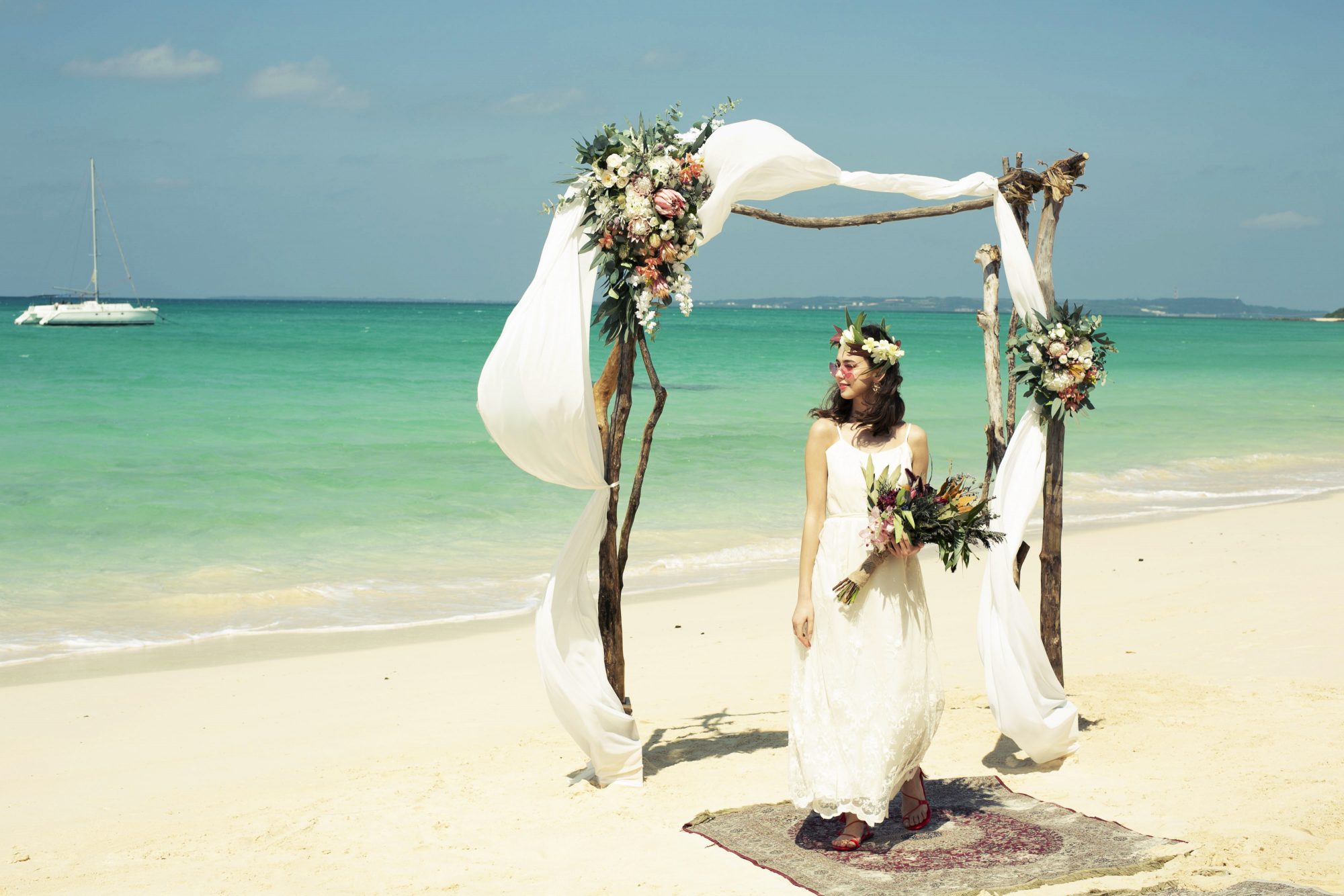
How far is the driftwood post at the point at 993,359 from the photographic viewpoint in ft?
→ 19.7

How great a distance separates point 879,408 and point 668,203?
141 centimetres

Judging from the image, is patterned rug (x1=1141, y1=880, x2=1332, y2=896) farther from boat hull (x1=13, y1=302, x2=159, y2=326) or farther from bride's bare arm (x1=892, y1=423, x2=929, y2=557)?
boat hull (x1=13, y1=302, x2=159, y2=326)

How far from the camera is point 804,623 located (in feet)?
14.1

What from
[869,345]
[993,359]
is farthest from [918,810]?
[993,359]

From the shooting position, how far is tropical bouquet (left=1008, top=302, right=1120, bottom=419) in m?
5.54

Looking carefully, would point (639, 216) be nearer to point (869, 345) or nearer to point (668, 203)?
point (668, 203)

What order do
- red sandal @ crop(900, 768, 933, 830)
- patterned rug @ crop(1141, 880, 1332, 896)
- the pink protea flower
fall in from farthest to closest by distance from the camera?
the pink protea flower, red sandal @ crop(900, 768, 933, 830), patterned rug @ crop(1141, 880, 1332, 896)

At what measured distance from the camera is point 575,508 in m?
13.4

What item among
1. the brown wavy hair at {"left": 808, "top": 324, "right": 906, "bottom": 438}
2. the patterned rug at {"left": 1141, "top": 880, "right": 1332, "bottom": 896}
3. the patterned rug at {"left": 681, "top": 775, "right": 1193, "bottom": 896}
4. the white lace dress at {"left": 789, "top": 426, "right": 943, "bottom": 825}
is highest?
the brown wavy hair at {"left": 808, "top": 324, "right": 906, "bottom": 438}

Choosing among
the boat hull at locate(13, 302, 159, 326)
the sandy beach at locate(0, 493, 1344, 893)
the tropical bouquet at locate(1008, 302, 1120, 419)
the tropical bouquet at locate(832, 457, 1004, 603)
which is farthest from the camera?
the boat hull at locate(13, 302, 159, 326)

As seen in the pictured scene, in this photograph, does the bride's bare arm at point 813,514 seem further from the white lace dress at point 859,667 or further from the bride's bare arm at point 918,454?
the bride's bare arm at point 918,454

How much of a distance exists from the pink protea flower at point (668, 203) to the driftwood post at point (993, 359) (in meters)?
1.85

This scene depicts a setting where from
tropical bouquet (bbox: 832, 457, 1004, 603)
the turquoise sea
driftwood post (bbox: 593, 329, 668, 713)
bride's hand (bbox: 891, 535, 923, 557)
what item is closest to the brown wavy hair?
tropical bouquet (bbox: 832, 457, 1004, 603)

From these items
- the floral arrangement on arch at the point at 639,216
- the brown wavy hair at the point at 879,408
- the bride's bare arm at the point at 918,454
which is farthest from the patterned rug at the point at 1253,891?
the floral arrangement on arch at the point at 639,216
